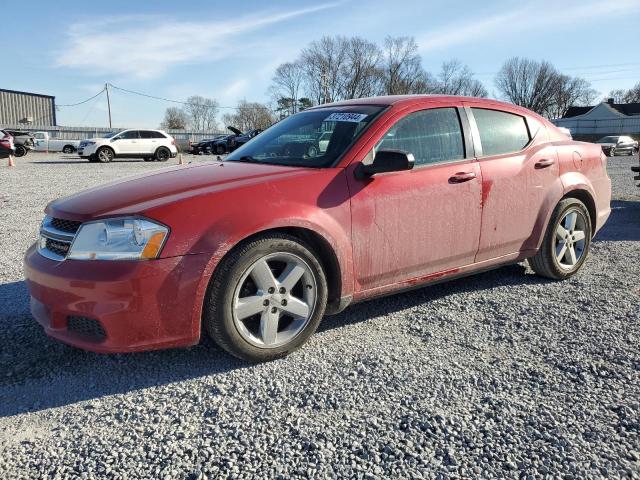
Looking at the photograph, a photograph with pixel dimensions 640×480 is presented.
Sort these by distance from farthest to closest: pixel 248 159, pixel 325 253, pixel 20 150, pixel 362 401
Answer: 1. pixel 20 150
2. pixel 248 159
3. pixel 325 253
4. pixel 362 401

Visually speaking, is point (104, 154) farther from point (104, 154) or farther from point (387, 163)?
point (387, 163)

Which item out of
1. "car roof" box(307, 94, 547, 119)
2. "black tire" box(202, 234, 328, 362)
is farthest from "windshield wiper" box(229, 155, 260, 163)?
"black tire" box(202, 234, 328, 362)

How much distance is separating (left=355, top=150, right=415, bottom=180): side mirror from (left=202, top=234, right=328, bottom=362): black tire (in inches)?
24.5

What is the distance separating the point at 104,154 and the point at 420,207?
79.0 ft

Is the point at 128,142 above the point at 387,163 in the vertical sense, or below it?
above

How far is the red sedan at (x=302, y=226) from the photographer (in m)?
2.70

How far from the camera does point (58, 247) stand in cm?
290

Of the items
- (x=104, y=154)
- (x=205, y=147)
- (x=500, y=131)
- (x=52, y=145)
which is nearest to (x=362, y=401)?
(x=500, y=131)

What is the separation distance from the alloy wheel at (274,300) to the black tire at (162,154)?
24.2 metres

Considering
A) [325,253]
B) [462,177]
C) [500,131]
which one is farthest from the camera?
[500,131]

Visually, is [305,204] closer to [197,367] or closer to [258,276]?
[258,276]

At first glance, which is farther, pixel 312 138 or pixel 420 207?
pixel 312 138

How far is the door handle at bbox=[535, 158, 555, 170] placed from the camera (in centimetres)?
421

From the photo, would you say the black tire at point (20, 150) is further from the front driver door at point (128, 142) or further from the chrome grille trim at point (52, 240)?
the chrome grille trim at point (52, 240)
